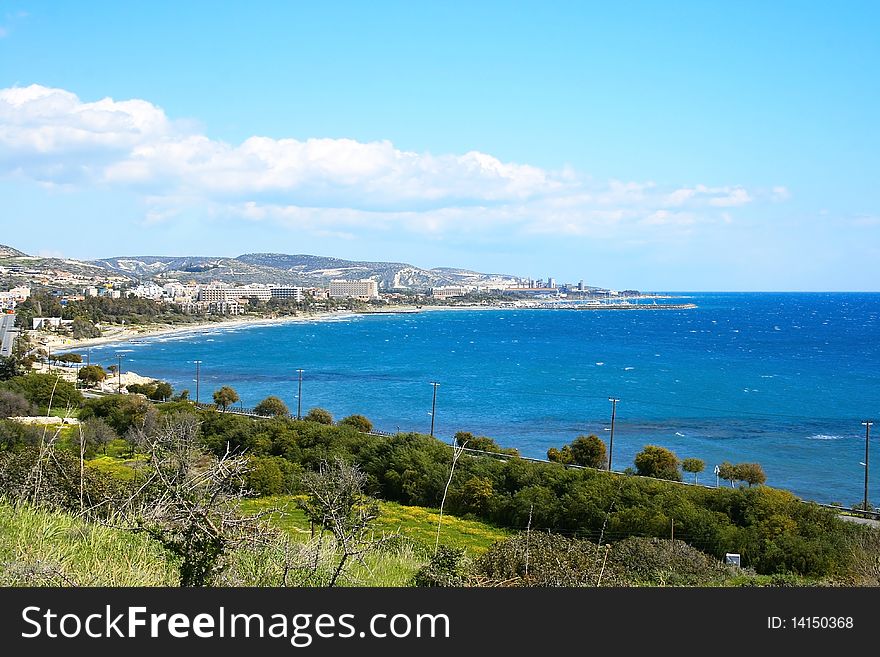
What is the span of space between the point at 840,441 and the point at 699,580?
86.0 feet

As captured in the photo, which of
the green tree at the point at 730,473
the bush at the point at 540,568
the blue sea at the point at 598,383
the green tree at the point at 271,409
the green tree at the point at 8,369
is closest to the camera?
the bush at the point at 540,568

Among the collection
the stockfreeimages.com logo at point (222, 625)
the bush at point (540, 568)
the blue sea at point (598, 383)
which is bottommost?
the blue sea at point (598, 383)

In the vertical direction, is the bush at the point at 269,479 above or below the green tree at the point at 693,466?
above

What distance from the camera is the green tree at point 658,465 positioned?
70.6 ft

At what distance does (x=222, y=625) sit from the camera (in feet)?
9.10

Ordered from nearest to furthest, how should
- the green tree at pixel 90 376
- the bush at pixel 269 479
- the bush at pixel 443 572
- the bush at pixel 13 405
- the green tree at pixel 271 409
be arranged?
the bush at pixel 443 572 < the bush at pixel 269 479 < the bush at pixel 13 405 < the green tree at pixel 271 409 < the green tree at pixel 90 376

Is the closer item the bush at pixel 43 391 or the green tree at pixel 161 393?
the bush at pixel 43 391

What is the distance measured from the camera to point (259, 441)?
20203 mm

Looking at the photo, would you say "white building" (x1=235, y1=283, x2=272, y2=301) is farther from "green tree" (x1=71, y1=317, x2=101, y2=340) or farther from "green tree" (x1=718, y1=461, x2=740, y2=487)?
"green tree" (x1=718, y1=461, x2=740, y2=487)

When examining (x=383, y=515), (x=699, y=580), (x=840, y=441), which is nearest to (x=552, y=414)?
(x=840, y=441)

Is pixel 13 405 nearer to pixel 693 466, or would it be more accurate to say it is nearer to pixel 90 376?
pixel 90 376

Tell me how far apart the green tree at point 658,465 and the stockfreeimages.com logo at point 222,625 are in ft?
65.0

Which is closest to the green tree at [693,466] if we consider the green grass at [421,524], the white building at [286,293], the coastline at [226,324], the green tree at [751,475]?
the green tree at [751,475]

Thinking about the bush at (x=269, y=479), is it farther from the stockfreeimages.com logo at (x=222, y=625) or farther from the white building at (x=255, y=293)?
the white building at (x=255, y=293)
